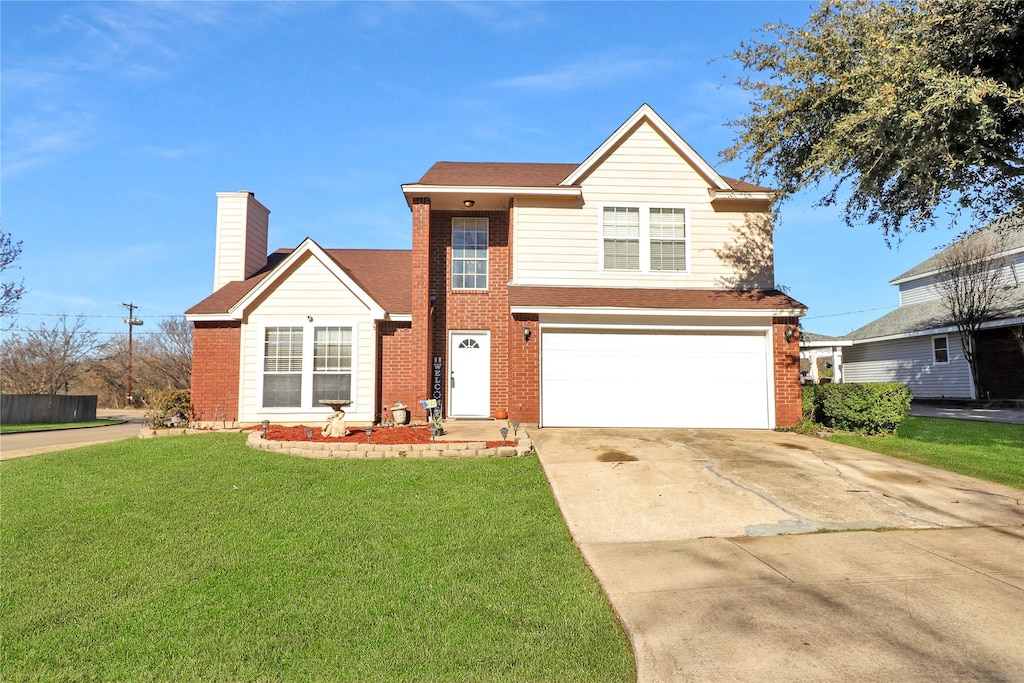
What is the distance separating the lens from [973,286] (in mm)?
24844

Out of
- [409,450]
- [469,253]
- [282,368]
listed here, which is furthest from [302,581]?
[469,253]

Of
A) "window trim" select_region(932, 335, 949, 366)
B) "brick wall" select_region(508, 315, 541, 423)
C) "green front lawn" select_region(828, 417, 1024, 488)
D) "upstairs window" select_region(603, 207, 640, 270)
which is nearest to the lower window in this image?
"brick wall" select_region(508, 315, 541, 423)

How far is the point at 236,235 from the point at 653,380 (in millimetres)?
12941

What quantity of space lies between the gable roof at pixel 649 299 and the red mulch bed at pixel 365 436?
382 centimetres

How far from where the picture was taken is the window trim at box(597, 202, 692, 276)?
14.9 metres

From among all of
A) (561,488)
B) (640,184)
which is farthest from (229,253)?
(561,488)

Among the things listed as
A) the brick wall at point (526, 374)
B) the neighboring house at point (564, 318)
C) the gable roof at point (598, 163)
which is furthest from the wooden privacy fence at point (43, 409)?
the brick wall at point (526, 374)

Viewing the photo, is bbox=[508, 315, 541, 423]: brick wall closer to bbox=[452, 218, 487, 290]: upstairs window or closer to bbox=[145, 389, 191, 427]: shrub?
bbox=[452, 218, 487, 290]: upstairs window

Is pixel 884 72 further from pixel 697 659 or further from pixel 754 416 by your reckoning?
pixel 697 659

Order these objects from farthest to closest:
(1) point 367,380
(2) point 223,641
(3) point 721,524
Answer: (1) point 367,380, (3) point 721,524, (2) point 223,641

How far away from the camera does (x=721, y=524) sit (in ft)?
22.0

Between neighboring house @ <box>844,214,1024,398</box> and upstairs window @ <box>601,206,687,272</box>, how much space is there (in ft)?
46.6

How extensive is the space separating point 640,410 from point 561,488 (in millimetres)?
6217

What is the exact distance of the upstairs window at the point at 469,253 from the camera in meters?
16.0
